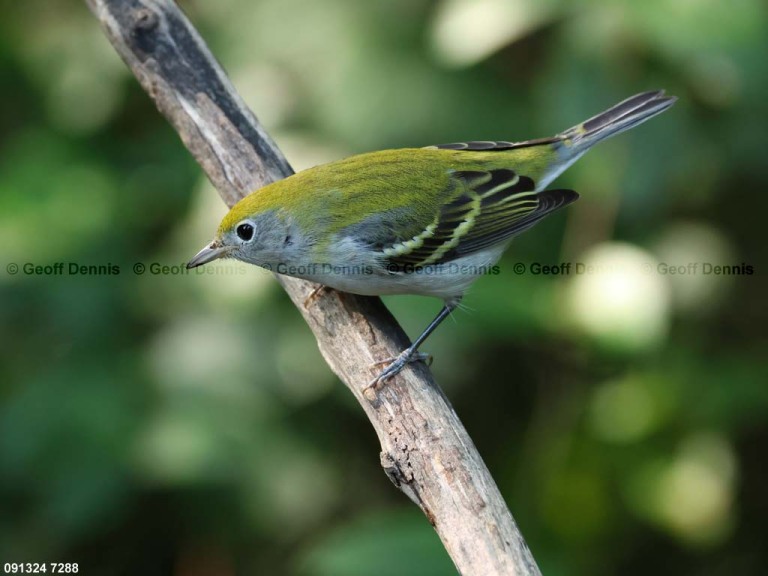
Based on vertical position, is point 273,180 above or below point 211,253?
above

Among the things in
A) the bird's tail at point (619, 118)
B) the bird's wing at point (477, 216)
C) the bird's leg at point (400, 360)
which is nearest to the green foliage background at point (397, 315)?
the bird's tail at point (619, 118)

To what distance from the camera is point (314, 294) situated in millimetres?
3518

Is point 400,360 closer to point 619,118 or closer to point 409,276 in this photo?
point 409,276

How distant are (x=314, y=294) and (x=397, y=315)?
40 cm

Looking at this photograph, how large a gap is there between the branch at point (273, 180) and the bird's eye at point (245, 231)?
0.97ft

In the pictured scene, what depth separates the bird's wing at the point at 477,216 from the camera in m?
3.58

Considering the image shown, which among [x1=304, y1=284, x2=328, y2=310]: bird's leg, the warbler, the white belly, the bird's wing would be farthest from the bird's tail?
[x1=304, y1=284, x2=328, y2=310]: bird's leg

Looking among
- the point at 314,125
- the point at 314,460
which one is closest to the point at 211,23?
the point at 314,125

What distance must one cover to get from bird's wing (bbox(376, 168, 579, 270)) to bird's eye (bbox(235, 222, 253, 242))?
56 centimetres

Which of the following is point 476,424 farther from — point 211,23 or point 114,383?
point 211,23

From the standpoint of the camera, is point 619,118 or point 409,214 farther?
point 619,118

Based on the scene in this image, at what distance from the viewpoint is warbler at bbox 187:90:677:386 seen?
3.34 metres

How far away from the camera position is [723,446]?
12.9 feet

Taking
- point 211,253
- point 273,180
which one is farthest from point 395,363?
point 273,180
